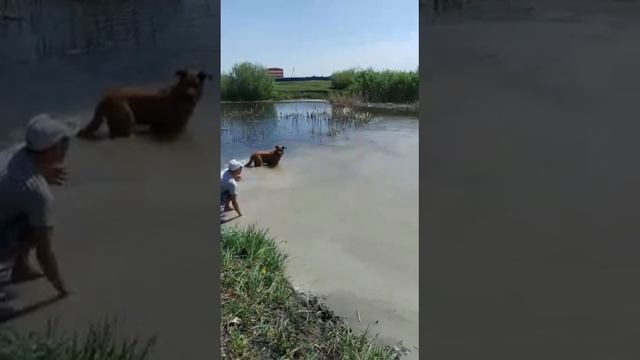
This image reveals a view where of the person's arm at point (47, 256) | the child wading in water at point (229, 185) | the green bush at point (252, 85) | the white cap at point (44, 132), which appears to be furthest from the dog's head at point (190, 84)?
the green bush at point (252, 85)

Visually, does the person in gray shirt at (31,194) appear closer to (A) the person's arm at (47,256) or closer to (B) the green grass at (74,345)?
(A) the person's arm at (47,256)

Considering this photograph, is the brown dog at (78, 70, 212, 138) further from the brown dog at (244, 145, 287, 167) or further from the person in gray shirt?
the brown dog at (244, 145, 287, 167)

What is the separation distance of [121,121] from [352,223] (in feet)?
9.16

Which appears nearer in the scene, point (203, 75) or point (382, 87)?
point (203, 75)

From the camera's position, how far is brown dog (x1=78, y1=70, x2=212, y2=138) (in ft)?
5.14

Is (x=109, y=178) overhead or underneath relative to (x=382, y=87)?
underneath

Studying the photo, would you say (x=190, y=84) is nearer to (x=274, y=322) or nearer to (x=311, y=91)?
(x=274, y=322)

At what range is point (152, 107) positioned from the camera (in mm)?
1610

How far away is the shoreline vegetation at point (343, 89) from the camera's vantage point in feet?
20.8

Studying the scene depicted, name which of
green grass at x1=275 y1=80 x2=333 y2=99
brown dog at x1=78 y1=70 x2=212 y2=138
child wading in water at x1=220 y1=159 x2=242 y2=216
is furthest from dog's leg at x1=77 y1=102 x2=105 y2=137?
green grass at x1=275 y1=80 x2=333 y2=99
